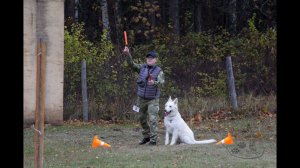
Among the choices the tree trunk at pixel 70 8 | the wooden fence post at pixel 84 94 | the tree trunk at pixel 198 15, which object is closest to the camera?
the wooden fence post at pixel 84 94

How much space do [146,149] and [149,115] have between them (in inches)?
34.5

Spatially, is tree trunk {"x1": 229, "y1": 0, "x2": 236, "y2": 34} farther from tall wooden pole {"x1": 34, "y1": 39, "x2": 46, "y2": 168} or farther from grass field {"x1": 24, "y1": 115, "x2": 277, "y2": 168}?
tall wooden pole {"x1": 34, "y1": 39, "x2": 46, "y2": 168}

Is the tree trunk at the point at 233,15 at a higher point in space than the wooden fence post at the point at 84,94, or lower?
higher

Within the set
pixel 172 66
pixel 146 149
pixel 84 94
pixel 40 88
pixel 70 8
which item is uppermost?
pixel 70 8

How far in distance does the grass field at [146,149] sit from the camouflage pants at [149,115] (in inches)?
12.3

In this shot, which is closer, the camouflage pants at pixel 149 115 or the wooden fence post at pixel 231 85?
the camouflage pants at pixel 149 115

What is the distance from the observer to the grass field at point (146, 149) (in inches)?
452

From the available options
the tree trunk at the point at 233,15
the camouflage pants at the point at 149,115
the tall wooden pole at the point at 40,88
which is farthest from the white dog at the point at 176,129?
the tree trunk at the point at 233,15

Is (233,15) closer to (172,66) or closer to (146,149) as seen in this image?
(172,66)

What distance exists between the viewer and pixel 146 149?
13.4 m

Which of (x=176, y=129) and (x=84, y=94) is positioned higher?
(x=84, y=94)

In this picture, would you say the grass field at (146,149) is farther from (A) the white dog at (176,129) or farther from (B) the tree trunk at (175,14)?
(B) the tree trunk at (175,14)

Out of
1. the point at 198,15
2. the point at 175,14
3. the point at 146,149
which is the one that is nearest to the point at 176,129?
the point at 146,149
